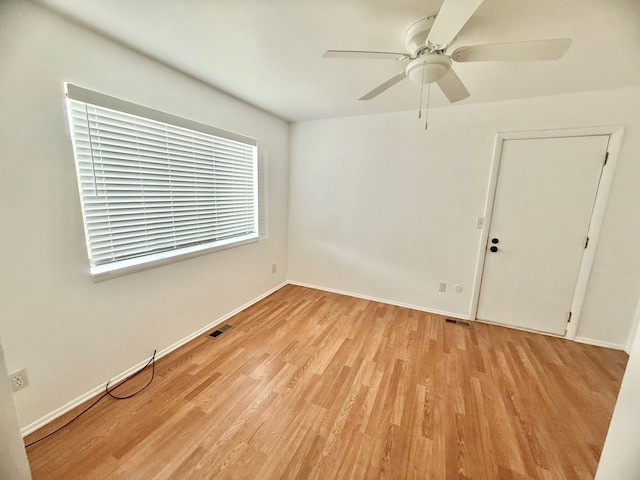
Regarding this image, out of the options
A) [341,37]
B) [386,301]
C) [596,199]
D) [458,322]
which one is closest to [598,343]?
[458,322]

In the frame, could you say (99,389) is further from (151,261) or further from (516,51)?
(516,51)

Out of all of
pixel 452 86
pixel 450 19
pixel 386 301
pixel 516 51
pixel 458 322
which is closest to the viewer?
pixel 450 19

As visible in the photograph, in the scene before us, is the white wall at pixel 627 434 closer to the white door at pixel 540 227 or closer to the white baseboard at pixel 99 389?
the white door at pixel 540 227

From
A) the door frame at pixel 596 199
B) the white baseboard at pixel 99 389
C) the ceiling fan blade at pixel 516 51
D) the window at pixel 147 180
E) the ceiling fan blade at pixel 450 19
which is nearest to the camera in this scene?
the ceiling fan blade at pixel 450 19

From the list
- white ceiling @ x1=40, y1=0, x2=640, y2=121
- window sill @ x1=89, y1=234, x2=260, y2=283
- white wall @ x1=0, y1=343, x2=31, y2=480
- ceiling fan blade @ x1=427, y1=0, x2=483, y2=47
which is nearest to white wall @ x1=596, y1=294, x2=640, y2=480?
ceiling fan blade @ x1=427, y1=0, x2=483, y2=47

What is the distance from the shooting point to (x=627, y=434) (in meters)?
0.71

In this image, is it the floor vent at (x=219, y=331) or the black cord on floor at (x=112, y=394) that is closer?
the black cord on floor at (x=112, y=394)

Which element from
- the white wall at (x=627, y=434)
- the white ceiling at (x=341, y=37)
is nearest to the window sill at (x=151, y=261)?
the white ceiling at (x=341, y=37)

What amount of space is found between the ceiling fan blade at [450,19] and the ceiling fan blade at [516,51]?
16cm

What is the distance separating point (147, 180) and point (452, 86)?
234cm

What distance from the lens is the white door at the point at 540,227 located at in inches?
93.7

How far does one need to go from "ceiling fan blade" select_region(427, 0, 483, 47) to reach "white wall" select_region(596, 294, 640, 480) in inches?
49.4

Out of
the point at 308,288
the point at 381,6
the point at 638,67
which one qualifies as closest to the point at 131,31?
the point at 381,6

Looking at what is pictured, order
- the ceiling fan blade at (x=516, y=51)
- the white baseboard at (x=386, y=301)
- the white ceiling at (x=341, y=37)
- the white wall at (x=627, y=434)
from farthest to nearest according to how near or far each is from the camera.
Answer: the white baseboard at (x=386, y=301) < the white ceiling at (x=341, y=37) < the ceiling fan blade at (x=516, y=51) < the white wall at (x=627, y=434)
